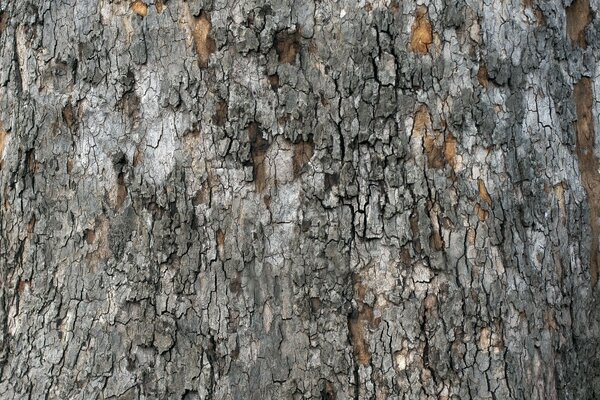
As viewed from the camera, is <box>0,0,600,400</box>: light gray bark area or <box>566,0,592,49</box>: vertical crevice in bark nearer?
<box>0,0,600,400</box>: light gray bark area

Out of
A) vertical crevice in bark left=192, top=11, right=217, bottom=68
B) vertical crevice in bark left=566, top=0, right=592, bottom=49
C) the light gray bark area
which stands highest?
vertical crevice in bark left=566, top=0, right=592, bottom=49

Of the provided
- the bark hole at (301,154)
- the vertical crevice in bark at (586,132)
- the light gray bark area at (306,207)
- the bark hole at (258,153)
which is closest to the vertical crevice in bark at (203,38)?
the light gray bark area at (306,207)

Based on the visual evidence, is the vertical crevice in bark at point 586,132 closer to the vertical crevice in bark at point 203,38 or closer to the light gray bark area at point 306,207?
the light gray bark area at point 306,207

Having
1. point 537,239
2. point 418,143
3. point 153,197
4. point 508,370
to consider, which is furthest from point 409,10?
point 508,370

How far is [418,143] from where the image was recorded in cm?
208

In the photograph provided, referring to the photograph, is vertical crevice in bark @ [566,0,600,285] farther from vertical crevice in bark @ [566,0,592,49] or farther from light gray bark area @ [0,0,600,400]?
light gray bark area @ [0,0,600,400]

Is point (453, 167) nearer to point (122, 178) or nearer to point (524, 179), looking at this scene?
point (524, 179)

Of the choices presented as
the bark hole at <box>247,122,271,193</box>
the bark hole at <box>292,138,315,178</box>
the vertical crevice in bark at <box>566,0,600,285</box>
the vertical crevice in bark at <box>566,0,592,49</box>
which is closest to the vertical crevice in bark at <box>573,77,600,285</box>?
the vertical crevice in bark at <box>566,0,600,285</box>

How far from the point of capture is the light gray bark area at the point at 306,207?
2070 mm

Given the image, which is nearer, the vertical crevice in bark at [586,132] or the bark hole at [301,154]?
the bark hole at [301,154]

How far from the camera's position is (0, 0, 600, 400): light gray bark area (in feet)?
6.79

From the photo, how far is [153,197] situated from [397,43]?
82 centimetres

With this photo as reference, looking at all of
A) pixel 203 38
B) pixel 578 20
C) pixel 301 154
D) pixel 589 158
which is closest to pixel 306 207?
pixel 301 154

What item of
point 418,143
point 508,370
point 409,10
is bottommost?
point 508,370
